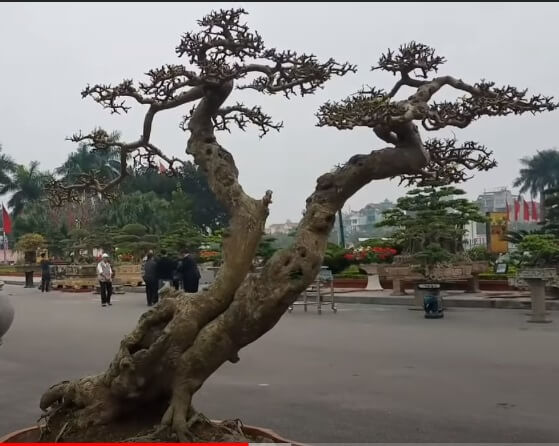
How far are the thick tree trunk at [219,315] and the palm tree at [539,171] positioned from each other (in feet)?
187

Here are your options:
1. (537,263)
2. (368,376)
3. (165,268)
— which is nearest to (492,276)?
(537,263)

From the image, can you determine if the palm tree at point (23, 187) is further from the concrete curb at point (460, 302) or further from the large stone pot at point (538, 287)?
the large stone pot at point (538, 287)

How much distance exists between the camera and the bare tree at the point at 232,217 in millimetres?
4414

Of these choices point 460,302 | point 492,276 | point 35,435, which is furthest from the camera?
point 492,276

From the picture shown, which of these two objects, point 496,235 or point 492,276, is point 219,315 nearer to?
point 492,276

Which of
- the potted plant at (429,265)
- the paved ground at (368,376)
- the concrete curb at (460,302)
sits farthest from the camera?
the potted plant at (429,265)

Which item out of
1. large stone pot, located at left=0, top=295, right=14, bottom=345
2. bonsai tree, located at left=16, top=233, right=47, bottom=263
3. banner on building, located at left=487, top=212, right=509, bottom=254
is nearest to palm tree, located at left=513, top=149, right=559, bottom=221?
banner on building, located at left=487, top=212, right=509, bottom=254

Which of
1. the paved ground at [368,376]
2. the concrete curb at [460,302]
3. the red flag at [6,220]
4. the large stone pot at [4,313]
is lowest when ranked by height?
the paved ground at [368,376]

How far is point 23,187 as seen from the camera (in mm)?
60031

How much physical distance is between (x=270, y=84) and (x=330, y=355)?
5.70 metres

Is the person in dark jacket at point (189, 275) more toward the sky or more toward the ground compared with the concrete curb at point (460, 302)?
more toward the sky

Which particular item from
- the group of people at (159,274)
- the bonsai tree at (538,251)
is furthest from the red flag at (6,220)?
the bonsai tree at (538,251)

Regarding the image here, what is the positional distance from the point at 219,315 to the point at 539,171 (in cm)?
5855

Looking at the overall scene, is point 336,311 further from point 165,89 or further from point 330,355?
point 165,89
